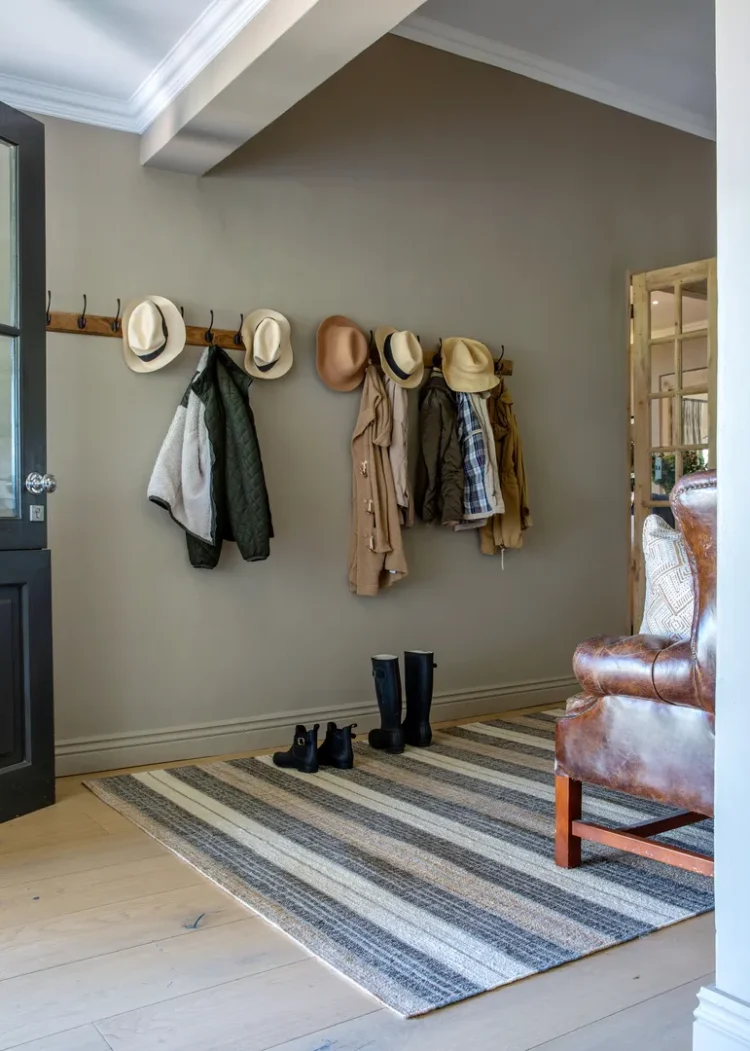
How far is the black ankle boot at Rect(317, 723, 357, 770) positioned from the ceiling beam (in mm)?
2108

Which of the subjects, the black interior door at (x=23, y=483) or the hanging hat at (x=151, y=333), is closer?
the black interior door at (x=23, y=483)

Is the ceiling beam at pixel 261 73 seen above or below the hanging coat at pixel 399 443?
above

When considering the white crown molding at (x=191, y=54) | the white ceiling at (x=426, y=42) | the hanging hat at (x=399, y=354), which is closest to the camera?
the white crown molding at (x=191, y=54)

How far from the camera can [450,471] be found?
13.4ft

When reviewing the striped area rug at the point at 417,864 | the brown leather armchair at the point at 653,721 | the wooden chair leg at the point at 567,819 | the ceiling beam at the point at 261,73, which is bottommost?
the striped area rug at the point at 417,864

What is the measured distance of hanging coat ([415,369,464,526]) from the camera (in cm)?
406

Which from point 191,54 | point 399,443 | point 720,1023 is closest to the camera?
point 720,1023

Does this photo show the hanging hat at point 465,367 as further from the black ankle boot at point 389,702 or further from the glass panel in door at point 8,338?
the glass panel in door at point 8,338

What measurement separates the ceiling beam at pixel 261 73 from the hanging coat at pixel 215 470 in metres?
0.74

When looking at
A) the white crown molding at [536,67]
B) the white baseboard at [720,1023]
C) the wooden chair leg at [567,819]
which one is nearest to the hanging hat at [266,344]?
the white crown molding at [536,67]

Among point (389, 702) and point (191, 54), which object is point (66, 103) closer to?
point (191, 54)

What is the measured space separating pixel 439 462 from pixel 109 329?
1473 millimetres

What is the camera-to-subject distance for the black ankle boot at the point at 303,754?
10.9 feet

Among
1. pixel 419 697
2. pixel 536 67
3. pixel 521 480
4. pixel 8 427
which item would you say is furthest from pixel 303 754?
pixel 536 67
